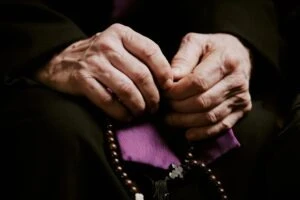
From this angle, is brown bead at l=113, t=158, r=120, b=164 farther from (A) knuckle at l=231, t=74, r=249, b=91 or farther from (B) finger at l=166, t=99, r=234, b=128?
(A) knuckle at l=231, t=74, r=249, b=91

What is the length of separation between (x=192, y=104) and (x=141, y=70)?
8 centimetres

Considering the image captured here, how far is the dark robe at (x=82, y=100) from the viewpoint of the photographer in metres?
0.61

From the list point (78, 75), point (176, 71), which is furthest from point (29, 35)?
point (176, 71)

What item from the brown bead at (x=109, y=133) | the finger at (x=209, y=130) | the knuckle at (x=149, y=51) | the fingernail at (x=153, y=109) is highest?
the knuckle at (x=149, y=51)

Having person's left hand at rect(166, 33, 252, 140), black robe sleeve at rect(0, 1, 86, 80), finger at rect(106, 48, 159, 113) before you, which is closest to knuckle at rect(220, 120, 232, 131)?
person's left hand at rect(166, 33, 252, 140)

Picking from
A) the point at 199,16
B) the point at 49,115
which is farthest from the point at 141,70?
the point at 199,16

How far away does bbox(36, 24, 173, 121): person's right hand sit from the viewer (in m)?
0.64

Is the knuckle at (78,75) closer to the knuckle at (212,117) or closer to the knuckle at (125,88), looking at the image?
the knuckle at (125,88)

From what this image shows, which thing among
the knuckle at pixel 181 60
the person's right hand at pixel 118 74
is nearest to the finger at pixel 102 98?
the person's right hand at pixel 118 74

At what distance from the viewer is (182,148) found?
0.69 metres

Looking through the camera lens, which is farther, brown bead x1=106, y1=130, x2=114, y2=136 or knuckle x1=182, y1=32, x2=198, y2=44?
knuckle x1=182, y1=32, x2=198, y2=44

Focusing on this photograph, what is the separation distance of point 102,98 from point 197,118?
0.43 feet

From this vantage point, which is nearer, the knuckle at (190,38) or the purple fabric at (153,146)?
the purple fabric at (153,146)

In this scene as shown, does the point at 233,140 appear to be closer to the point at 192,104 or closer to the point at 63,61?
the point at 192,104
